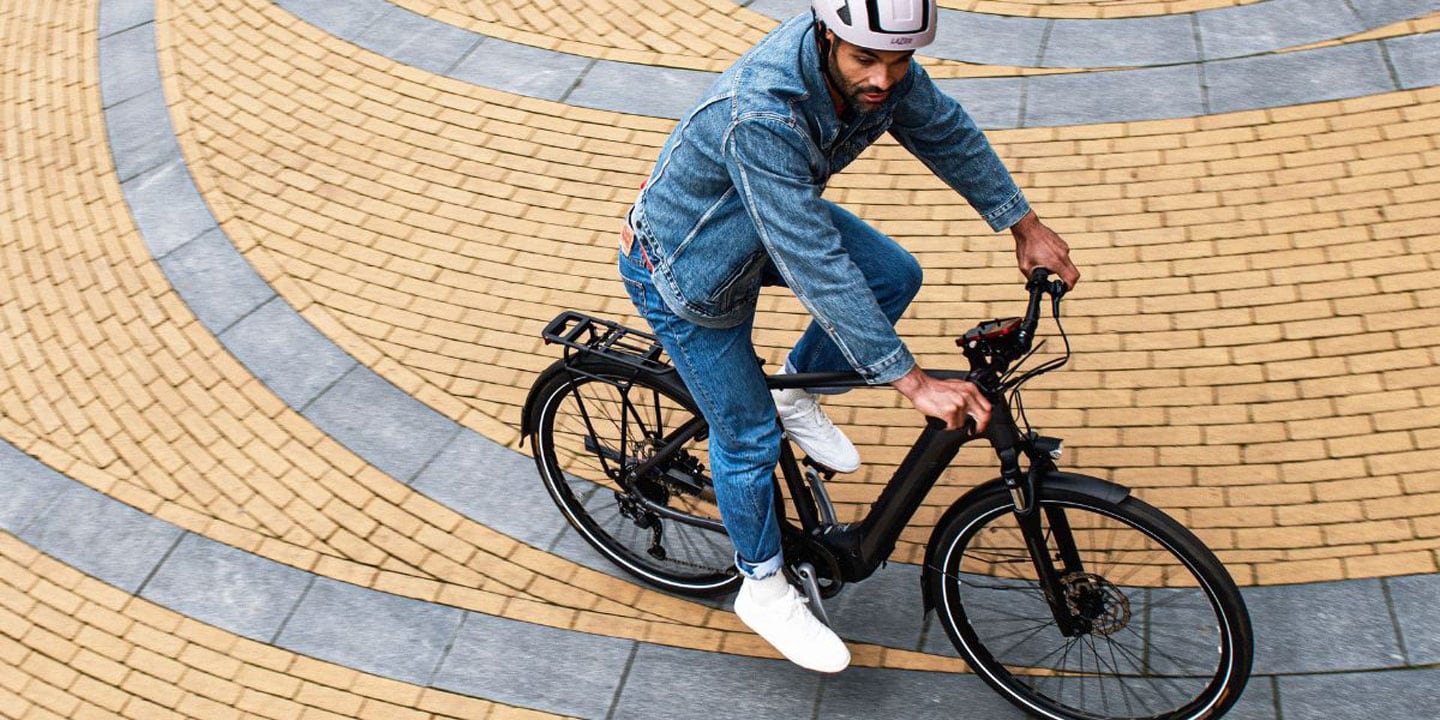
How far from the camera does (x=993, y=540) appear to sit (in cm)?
438

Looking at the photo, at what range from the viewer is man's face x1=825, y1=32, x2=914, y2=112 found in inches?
130

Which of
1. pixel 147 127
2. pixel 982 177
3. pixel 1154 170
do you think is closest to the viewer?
pixel 982 177

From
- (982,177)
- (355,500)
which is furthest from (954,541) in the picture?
(355,500)

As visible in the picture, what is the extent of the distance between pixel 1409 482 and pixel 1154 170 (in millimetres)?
2000

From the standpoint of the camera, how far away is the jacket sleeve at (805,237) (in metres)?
3.36

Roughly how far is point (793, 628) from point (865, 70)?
1.90 meters

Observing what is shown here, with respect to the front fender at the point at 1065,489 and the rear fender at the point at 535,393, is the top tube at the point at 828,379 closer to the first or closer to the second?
the front fender at the point at 1065,489

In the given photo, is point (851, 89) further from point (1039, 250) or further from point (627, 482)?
point (627, 482)

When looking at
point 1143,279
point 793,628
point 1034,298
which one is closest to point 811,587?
point 793,628

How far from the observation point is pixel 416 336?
6.26 meters

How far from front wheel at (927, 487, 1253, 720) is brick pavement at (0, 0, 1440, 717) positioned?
28cm

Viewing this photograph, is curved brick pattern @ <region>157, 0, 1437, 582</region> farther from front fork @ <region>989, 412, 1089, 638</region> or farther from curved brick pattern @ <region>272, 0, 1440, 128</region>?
front fork @ <region>989, 412, 1089, 638</region>

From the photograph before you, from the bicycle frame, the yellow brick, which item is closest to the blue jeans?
the bicycle frame

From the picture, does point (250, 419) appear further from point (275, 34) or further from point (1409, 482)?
point (1409, 482)
